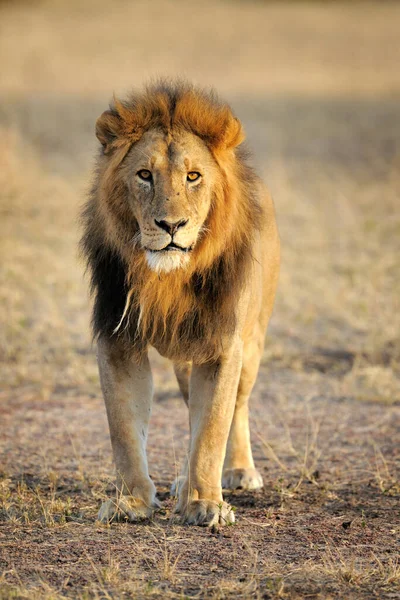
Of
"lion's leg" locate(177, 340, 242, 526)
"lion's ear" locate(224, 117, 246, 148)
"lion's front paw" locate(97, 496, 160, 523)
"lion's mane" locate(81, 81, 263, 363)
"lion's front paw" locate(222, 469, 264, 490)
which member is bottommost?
"lion's front paw" locate(222, 469, 264, 490)

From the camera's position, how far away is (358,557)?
3.85 metres

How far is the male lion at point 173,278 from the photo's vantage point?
4.16m

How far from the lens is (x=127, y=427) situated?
428 cm

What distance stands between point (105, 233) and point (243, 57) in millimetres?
26175

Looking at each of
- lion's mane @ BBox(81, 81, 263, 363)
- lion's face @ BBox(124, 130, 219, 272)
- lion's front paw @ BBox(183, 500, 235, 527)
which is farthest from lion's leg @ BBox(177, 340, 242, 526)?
lion's face @ BBox(124, 130, 219, 272)

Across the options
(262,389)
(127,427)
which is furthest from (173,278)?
(262,389)

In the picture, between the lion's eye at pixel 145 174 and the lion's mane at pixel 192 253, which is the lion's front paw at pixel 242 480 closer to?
the lion's mane at pixel 192 253

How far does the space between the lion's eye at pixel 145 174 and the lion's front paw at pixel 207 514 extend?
1334 millimetres

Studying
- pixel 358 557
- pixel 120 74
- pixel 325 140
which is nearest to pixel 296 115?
pixel 325 140

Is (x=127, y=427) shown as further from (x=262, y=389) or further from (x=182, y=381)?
(x=262, y=389)

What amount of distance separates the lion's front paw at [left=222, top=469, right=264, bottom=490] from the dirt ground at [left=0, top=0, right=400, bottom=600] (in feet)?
0.26

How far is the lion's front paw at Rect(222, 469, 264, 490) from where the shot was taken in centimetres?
496

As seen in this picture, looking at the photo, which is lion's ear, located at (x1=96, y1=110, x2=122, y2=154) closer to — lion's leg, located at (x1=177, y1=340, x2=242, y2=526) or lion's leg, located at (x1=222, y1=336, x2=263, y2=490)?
lion's leg, located at (x1=177, y1=340, x2=242, y2=526)

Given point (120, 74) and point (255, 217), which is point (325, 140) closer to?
point (120, 74)
